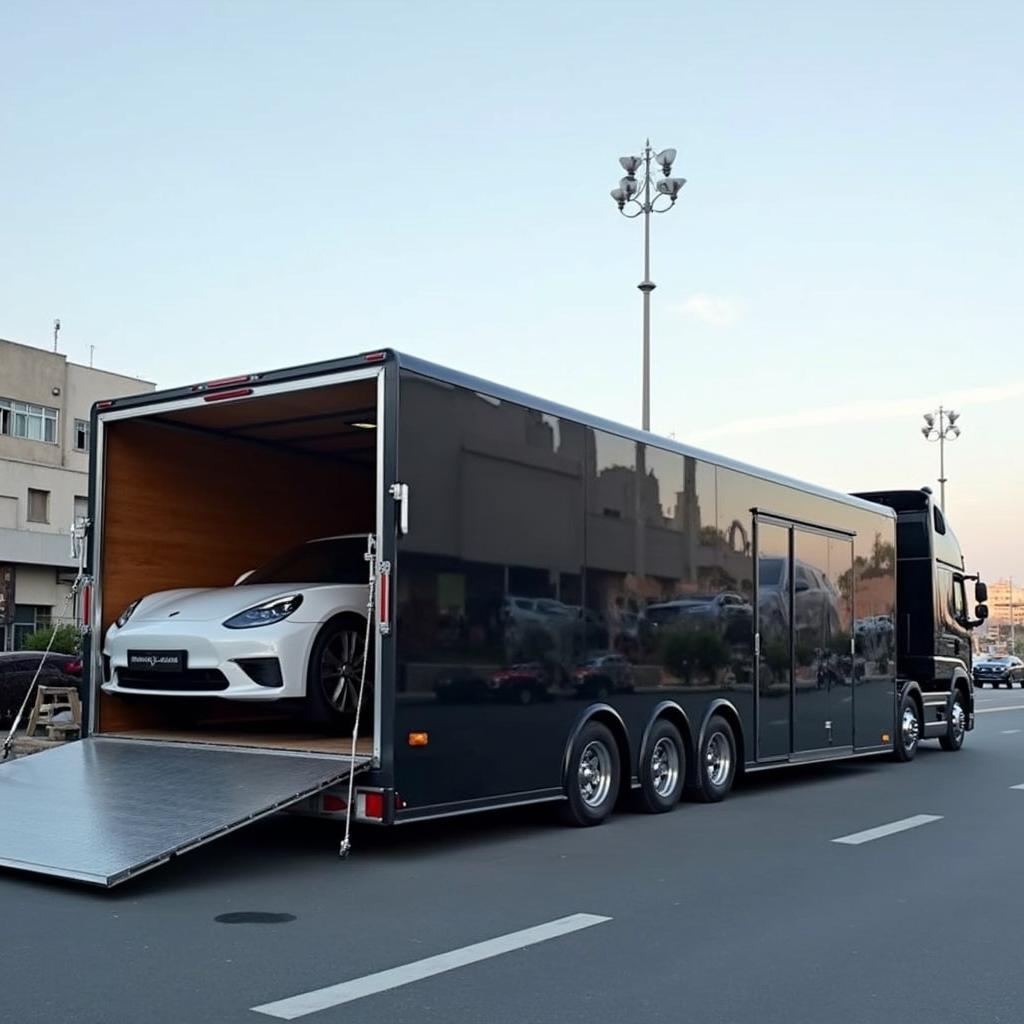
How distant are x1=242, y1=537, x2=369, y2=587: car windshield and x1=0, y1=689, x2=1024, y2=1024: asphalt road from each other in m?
1.87

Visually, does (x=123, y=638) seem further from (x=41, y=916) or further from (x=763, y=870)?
(x=763, y=870)

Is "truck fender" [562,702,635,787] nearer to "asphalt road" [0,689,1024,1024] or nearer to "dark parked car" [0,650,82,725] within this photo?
"asphalt road" [0,689,1024,1024]

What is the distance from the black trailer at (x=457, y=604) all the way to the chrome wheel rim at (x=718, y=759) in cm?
3

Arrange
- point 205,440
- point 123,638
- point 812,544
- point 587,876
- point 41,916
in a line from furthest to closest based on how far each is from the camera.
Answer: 1. point 812,544
2. point 205,440
3. point 123,638
4. point 587,876
5. point 41,916

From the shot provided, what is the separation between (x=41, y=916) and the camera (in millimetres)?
6891

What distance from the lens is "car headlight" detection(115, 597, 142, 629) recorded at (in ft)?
33.1

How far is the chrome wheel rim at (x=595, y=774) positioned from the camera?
1010cm

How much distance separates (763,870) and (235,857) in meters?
3.43

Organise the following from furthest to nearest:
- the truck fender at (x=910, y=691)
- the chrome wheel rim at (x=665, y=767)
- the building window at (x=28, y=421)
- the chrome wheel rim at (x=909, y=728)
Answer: the building window at (x=28, y=421) → the chrome wheel rim at (x=909, y=728) → the truck fender at (x=910, y=691) → the chrome wheel rim at (x=665, y=767)

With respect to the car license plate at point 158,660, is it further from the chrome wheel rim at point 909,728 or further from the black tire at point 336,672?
the chrome wheel rim at point 909,728

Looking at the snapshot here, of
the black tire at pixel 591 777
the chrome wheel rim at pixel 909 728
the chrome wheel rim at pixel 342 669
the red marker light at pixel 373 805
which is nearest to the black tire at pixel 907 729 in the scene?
the chrome wheel rim at pixel 909 728

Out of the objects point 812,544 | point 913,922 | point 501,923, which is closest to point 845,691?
point 812,544

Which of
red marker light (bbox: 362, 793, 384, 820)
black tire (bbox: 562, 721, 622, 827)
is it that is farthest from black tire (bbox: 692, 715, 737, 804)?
red marker light (bbox: 362, 793, 384, 820)

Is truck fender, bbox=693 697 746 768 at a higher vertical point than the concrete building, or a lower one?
lower
